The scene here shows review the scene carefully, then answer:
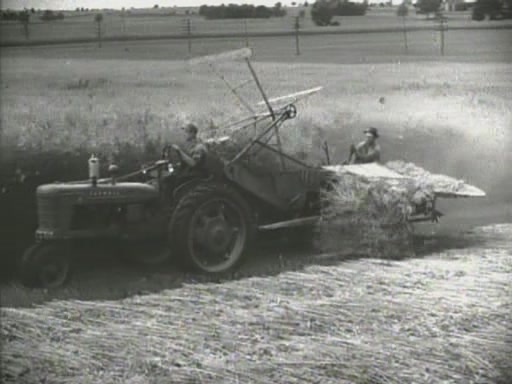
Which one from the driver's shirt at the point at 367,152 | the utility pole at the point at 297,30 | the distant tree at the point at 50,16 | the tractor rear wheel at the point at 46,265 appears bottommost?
the tractor rear wheel at the point at 46,265

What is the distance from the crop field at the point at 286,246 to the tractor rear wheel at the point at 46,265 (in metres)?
0.06

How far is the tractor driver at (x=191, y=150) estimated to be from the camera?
4.49 m

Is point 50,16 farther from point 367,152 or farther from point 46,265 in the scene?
point 367,152

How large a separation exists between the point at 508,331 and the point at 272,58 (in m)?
1.98

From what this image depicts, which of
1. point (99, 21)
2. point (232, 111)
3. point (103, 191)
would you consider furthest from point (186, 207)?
point (99, 21)

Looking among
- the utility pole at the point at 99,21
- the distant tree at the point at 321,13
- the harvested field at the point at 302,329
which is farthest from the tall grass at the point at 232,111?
the harvested field at the point at 302,329

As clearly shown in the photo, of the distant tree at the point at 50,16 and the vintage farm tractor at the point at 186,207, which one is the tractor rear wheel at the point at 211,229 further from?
the distant tree at the point at 50,16

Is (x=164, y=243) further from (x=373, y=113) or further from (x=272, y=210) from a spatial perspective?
(x=373, y=113)

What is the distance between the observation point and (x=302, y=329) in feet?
15.7

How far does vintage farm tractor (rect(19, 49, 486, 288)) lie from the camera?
420 cm

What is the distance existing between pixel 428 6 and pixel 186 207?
5.96 ft

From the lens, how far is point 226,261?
466 cm

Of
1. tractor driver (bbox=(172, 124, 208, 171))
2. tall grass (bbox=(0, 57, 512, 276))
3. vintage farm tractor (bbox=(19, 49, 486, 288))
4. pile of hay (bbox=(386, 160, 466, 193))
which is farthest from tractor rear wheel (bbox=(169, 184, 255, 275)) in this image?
pile of hay (bbox=(386, 160, 466, 193))

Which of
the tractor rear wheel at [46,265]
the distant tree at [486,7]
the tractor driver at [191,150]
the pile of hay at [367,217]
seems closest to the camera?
the tractor rear wheel at [46,265]
